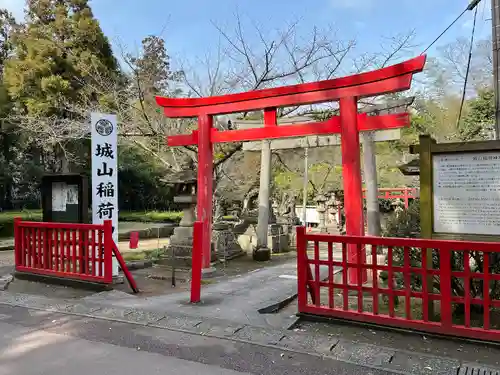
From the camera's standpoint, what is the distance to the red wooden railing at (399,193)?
19.4 metres

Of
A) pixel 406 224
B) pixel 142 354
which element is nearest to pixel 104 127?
pixel 142 354

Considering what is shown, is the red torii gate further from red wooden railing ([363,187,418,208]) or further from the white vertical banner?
red wooden railing ([363,187,418,208])

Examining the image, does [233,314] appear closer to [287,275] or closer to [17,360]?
[17,360]

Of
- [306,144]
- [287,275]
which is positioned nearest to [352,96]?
[306,144]

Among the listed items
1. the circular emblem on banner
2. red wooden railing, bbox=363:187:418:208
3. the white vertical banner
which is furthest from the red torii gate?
red wooden railing, bbox=363:187:418:208

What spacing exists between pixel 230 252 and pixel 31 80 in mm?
14087

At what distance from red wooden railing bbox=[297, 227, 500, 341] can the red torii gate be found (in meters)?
2.25

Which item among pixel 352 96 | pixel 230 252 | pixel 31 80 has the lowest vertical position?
pixel 230 252

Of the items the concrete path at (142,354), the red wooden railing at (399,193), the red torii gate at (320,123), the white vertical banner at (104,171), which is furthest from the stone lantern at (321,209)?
the concrete path at (142,354)

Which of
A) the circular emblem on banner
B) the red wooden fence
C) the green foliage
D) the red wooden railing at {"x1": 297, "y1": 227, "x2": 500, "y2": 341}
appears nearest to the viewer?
the red wooden railing at {"x1": 297, "y1": 227, "x2": 500, "y2": 341}

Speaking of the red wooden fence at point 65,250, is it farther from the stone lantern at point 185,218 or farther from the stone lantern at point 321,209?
the stone lantern at point 321,209

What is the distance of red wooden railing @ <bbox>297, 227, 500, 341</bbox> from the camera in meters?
3.82

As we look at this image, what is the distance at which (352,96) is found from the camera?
742 cm

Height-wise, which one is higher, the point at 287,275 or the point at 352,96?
the point at 352,96
